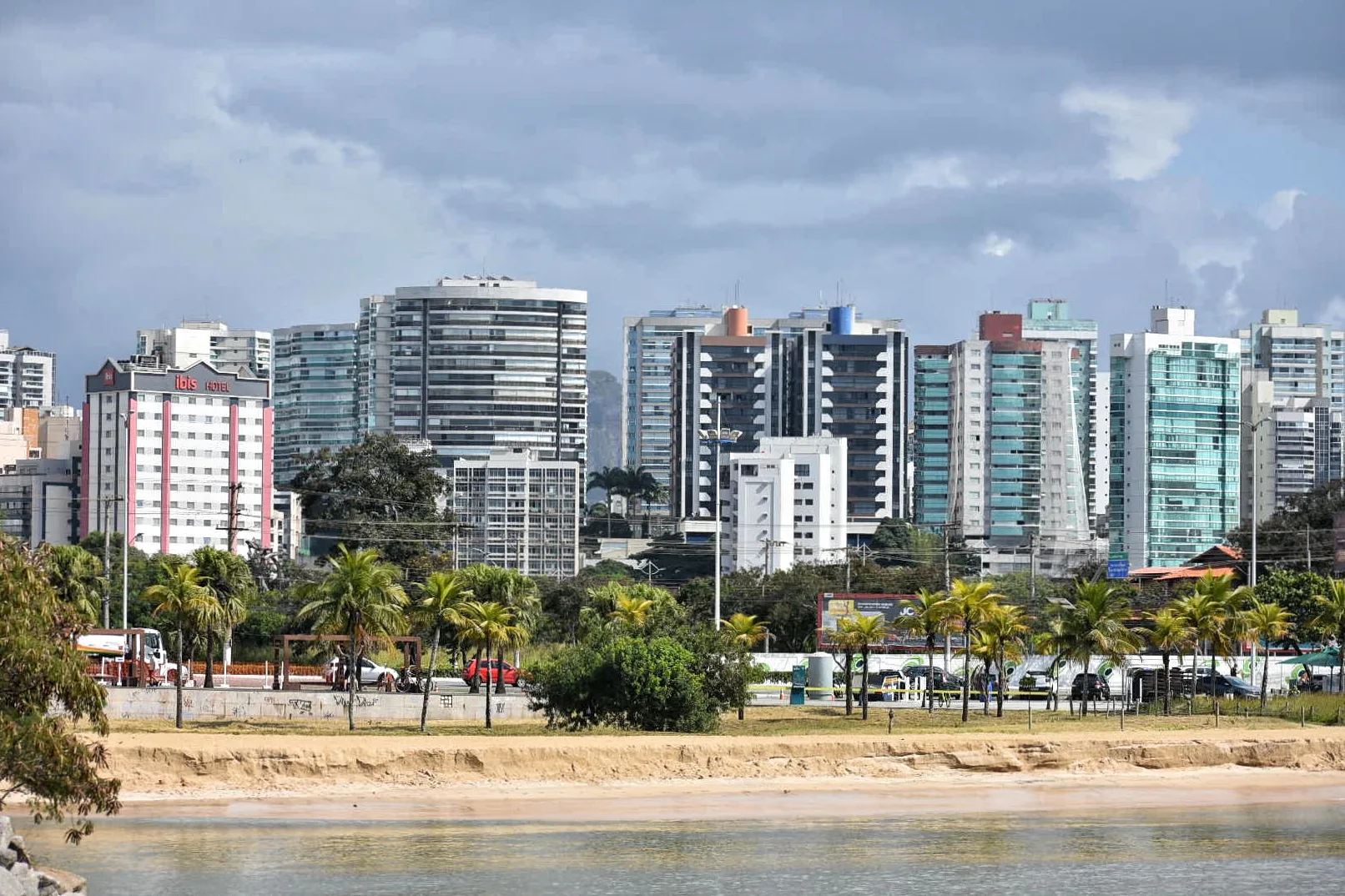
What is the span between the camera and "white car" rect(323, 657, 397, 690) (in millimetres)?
77625

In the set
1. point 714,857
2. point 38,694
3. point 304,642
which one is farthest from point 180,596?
point 38,694

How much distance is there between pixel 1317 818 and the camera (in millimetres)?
47031

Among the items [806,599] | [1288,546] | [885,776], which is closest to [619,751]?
[885,776]

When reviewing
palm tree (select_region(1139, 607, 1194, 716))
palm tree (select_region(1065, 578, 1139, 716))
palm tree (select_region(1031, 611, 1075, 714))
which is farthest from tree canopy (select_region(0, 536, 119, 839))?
Answer: palm tree (select_region(1139, 607, 1194, 716))

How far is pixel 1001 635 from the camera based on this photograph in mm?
65938

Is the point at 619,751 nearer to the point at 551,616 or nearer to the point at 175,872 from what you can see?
the point at 175,872

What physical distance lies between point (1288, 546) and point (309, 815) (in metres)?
125

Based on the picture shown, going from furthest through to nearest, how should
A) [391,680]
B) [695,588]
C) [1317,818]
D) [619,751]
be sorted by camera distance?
1. [695,588]
2. [391,680]
3. [619,751]
4. [1317,818]

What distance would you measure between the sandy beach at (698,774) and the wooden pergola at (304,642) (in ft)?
67.0

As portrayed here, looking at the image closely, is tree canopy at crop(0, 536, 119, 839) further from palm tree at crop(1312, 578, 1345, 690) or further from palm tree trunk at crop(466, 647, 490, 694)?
palm tree at crop(1312, 578, 1345, 690)

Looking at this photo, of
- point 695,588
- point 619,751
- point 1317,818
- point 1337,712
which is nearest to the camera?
point 1317,818

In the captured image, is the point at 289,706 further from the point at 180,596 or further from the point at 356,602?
the point at 356,602

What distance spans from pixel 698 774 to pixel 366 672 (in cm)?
3421

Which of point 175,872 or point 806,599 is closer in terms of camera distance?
point 175,872
